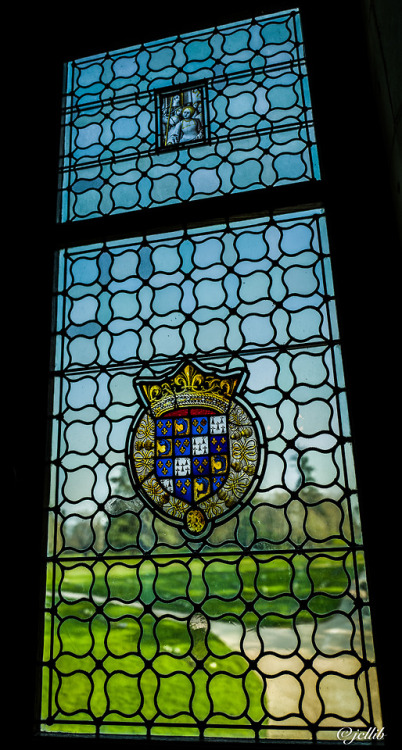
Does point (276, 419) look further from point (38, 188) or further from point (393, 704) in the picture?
point (38, 188)

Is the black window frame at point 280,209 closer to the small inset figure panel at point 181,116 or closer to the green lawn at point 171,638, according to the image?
the green lawn at point 171,638

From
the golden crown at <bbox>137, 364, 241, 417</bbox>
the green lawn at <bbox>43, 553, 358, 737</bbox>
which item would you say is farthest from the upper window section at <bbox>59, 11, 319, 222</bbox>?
the green lawn at <bbox>43, 553, 358, 737</bbox>

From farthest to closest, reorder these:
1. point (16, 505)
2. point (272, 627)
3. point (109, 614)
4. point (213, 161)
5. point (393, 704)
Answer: point (213, 161)
point (16, 505)
point (109, 614)
point (272, 627)
point (393, 704)

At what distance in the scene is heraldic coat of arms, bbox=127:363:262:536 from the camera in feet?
6.66

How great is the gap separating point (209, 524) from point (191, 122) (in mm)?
1643

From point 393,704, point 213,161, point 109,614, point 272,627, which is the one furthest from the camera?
point 213,161

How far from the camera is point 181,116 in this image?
2.59 metres

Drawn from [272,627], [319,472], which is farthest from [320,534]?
[272,627]

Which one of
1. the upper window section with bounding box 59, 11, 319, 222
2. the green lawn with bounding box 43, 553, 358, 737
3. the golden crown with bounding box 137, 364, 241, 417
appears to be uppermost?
the upper window section with bounding box 59, 11, 319, 222

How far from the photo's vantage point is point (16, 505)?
2170mm

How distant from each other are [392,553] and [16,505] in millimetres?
1269

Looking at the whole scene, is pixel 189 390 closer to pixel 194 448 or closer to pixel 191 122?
pixel 194 448

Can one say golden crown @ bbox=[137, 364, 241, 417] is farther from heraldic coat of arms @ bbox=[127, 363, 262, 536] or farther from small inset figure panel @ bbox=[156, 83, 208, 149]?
small inset figure panel @ bbox=[156, 83, 208, 149]

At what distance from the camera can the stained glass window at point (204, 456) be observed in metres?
1.87
